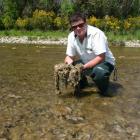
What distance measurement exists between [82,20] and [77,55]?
1182 mm

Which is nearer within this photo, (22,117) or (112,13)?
(22,117)

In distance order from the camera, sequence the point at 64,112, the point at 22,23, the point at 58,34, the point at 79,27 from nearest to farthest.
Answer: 1. the point at 64,112
2. the point at 79,27
3. the point at 58,34
4. the point at 22,23

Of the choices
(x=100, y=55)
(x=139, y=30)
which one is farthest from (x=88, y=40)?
(x=139, y=30)

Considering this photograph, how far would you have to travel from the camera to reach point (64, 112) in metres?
7.56

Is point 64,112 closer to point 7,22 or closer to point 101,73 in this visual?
point 101,73

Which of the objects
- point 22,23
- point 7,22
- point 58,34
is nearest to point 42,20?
point 22,23

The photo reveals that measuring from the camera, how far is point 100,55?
832 centimetres

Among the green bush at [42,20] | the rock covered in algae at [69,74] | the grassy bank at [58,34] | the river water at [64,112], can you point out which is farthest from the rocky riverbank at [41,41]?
the rock covered in algae at [69,74]

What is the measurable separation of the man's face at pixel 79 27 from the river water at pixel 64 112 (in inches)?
58.2

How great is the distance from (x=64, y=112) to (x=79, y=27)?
1.91 meters

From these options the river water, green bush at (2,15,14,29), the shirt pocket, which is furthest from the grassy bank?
the shirt pocket

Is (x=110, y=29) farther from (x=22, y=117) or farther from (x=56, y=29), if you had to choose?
(x=22, y=117)

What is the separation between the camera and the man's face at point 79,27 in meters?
8.21

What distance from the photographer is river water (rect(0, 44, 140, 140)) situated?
6301 mm
